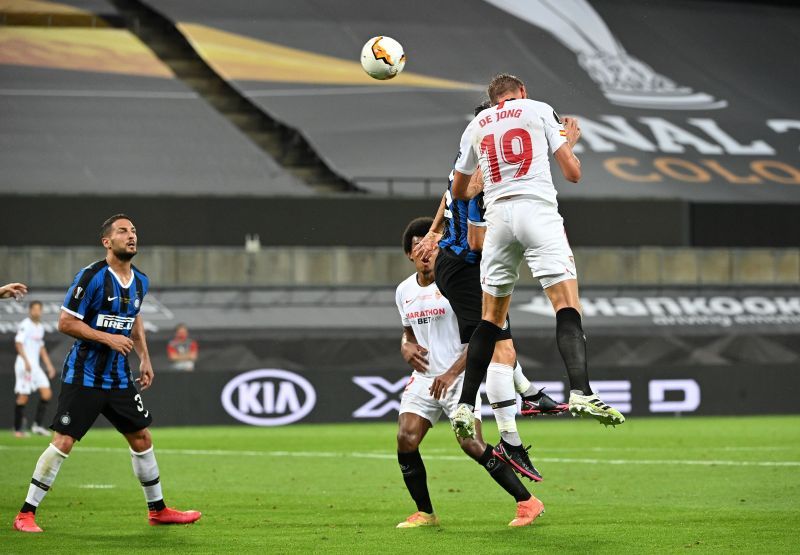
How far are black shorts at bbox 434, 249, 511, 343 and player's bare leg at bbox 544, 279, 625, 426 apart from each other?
3.31 ft

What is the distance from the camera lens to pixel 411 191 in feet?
98.3

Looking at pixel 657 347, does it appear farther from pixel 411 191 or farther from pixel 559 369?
pixel 411 191

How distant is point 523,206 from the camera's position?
8023mm

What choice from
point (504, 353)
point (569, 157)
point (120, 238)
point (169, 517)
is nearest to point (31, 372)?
point (169, 517)

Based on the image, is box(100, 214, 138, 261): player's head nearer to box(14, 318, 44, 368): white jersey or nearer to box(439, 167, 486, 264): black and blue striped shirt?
box(439, 167, 486, 264): black and blue striped shirt

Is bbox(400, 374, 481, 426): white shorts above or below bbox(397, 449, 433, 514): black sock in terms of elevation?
above

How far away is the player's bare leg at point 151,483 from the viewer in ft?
31.3

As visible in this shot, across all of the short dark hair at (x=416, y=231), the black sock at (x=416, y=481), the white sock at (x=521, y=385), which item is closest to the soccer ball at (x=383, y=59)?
the short dark hair at (x=416, y=231)

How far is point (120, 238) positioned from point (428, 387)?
2.53 meters

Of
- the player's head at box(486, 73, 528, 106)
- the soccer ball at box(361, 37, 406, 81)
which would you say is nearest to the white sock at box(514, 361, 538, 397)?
the player's head at box(486, 73, 528, 106)

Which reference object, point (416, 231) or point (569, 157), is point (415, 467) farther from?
point (569, 157)

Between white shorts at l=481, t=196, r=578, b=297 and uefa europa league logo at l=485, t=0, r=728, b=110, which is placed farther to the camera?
uefa europa league logo at l=485, t=0, r=728, b=110

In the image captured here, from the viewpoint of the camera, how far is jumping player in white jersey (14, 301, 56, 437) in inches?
786

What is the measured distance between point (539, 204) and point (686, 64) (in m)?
29.7
